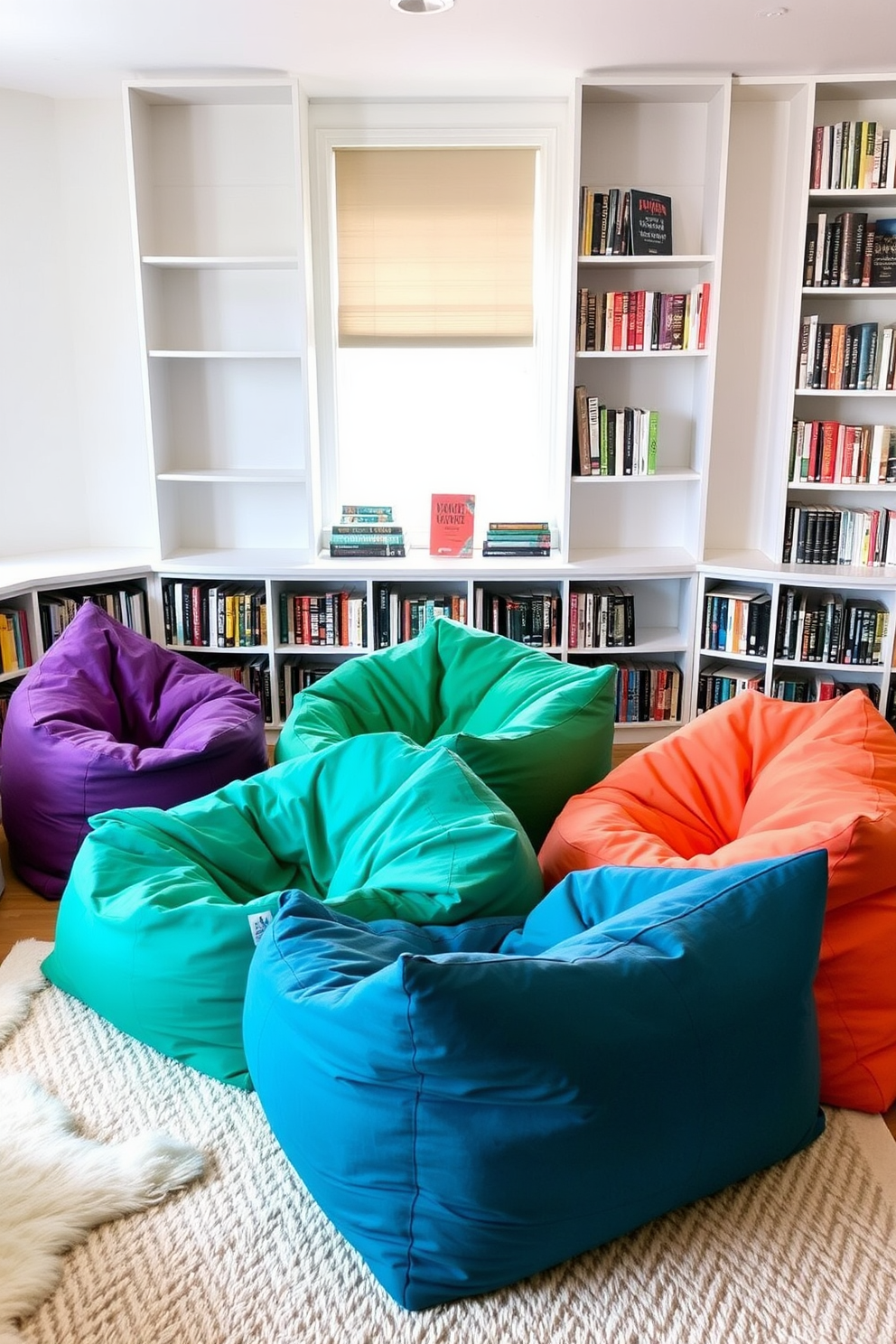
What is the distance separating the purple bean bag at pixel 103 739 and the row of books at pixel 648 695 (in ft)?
5.35

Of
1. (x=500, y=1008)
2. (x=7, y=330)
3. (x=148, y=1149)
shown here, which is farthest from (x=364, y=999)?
(x=7, y=330)

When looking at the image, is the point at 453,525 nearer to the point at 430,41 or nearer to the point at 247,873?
the point at 430,41

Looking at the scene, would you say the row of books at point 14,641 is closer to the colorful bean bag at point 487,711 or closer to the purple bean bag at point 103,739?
the purple bean bag at point 103,739

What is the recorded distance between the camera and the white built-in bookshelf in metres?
3.99

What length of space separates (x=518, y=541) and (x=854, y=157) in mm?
1783

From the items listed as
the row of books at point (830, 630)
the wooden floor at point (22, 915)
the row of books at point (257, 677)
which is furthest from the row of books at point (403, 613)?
the wooden floor at point (22, 915)

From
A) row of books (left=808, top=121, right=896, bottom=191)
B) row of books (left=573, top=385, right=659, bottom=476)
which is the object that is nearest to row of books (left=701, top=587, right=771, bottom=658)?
row of books (left=573, top=385, right=659, bottom=476)

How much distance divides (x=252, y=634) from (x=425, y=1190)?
3.00 metres

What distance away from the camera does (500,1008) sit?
1.43 metres

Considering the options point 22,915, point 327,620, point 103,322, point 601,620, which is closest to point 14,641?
point 327,620

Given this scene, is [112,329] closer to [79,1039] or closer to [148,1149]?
[79,1039]

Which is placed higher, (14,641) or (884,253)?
(884,253)

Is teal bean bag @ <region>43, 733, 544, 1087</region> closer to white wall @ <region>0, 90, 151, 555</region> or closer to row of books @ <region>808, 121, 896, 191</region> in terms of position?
white wall @ <region>0, 90, 151, 555</region>

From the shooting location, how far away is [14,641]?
392 cm
